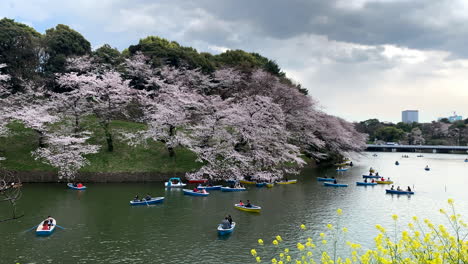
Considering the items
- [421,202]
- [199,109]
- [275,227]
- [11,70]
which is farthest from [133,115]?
[421,202]

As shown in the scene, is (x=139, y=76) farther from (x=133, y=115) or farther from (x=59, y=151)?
(x=59, y=151)

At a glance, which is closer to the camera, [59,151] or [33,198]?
[33,198]

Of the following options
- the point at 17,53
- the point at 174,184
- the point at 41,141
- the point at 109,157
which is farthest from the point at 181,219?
the point at 17,53

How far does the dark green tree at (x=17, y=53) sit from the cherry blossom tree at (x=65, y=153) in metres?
18.8

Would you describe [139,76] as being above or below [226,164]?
above

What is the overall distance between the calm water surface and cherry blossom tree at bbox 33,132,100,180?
9.36ft

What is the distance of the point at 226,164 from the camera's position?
5034 cm

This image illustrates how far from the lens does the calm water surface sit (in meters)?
21.8

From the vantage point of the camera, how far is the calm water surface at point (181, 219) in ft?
71.5

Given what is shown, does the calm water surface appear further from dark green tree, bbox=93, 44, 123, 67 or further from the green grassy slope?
dark green tree, bbox=93, 44, 123, 67

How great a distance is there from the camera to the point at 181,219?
29.9 m

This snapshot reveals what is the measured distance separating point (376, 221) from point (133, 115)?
49.7 m

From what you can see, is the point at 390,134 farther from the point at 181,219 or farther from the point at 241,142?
the point at 181,219

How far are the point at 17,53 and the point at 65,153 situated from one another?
29.9m
